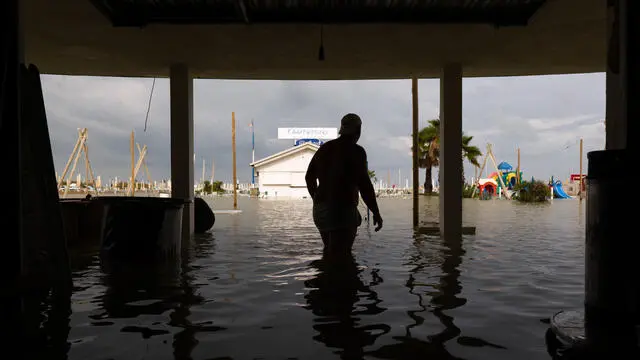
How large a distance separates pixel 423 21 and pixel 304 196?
3524 cm

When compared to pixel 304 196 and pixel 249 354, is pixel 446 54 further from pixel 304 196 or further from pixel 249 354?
pixel 304 196

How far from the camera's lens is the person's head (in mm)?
5164

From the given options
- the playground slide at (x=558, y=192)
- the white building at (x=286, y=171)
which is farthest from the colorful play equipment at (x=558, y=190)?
the white building at (x=286, y=171)

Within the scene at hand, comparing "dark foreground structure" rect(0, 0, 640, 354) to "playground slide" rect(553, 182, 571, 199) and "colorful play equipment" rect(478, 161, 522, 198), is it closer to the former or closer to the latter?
"colorful play equipment" rect(478, 161, 522, 198)

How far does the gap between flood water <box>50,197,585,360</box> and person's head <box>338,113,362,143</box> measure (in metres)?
1.70

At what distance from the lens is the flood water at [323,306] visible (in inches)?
121

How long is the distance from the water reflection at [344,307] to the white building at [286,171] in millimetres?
36581

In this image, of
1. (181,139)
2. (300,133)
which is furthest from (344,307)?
(300,133)

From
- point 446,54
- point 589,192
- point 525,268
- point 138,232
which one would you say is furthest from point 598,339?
point 446,54

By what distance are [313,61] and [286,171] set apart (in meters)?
33.1

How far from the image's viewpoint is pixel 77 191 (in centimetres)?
3712
